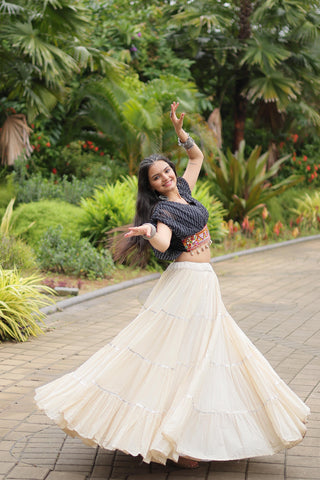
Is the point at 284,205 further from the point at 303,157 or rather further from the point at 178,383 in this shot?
the point at 178,383

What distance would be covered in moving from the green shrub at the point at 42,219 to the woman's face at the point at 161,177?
7.15 metres

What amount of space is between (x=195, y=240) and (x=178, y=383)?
2.76 ft

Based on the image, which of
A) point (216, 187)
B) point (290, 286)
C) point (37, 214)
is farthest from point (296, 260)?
point (37, 214)

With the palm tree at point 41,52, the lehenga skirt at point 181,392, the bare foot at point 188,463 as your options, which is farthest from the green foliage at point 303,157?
the bare foot at point 188,463

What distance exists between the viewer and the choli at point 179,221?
3752 millimetres

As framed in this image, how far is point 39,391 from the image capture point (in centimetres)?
376

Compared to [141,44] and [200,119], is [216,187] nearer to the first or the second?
[200,119]

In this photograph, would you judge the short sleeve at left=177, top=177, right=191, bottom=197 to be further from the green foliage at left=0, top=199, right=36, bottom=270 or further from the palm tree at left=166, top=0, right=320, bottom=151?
the palm tree at left=166, top=0, right=320, bottom=151

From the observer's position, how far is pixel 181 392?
346 centimetres

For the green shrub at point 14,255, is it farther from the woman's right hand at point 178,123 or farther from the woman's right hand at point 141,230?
the woman's right hand at point 141,230

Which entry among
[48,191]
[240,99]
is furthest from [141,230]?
[240,99]

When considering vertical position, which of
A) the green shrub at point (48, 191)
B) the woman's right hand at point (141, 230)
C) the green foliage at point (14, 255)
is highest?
the woman's right hand at point (141, 230)

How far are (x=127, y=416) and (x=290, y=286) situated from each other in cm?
671

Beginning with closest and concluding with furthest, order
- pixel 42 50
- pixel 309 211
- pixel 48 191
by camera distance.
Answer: pixel 42 50 → pixel 48 191 → pixel 309 211
